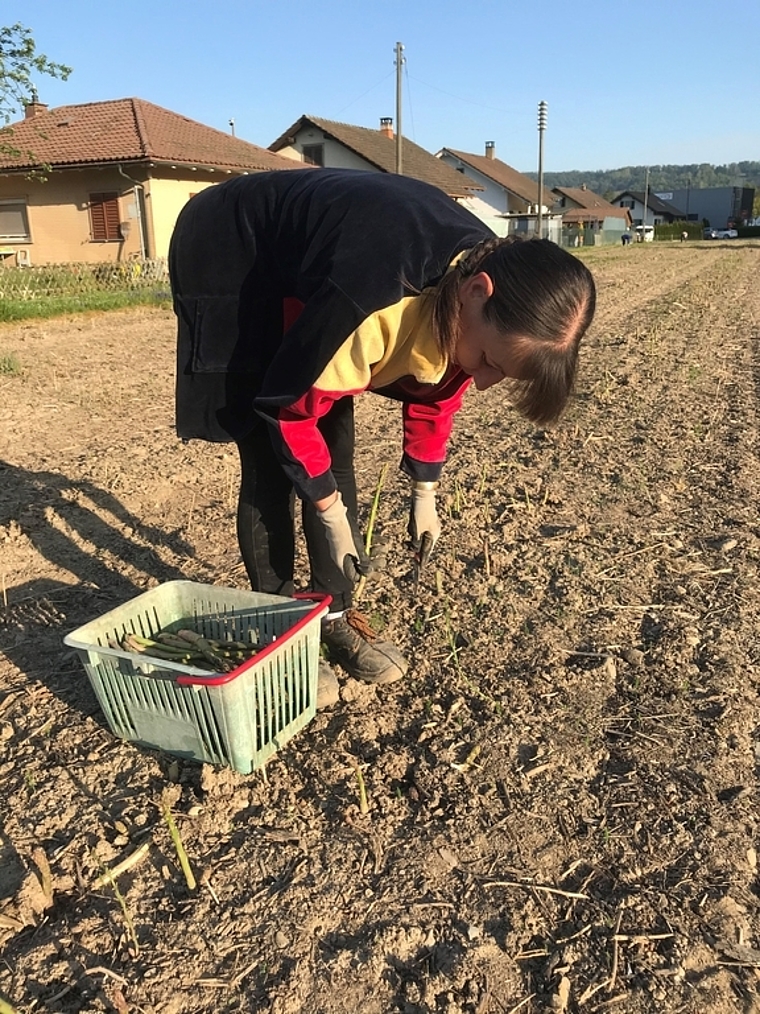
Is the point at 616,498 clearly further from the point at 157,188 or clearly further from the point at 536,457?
the point at 157,188

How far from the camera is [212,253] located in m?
1.98

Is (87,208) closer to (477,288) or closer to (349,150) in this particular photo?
(349,150)

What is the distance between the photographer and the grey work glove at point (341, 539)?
1979 mm

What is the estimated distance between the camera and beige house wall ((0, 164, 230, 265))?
667 inches

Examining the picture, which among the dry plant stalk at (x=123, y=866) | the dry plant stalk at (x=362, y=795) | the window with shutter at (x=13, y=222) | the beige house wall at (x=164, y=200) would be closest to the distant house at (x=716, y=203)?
the beige house wall at (x=164, y=200)

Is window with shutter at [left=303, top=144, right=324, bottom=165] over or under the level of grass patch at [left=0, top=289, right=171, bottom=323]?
over

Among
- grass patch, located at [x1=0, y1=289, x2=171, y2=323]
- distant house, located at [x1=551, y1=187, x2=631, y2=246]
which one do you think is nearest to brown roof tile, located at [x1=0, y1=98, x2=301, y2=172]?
grass patch, located at [x1=0, y1=289, x2=171, y2=323]

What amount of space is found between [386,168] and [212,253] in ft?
97.8

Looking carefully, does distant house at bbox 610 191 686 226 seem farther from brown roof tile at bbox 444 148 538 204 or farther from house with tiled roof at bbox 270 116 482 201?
house with tiled roof at bbox 270 116 482 201

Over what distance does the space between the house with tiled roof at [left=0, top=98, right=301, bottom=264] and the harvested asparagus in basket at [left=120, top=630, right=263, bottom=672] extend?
52.7 feet

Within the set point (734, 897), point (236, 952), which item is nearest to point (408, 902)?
point (236, 952)

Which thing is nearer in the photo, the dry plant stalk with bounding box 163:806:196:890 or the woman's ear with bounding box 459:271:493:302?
the woman's ear with bounding box 459:271:493:302

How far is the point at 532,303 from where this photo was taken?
1574 mm

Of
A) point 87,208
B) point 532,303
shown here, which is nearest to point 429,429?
point 532,303
